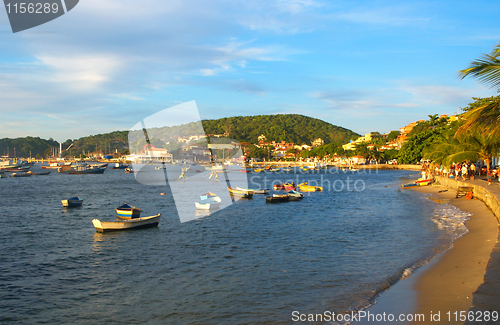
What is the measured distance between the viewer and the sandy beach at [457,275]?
7707 mm

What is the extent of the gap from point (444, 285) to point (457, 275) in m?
0.86

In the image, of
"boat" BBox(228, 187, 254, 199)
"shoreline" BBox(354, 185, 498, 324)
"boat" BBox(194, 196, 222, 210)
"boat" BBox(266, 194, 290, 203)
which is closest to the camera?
"shoreline" BBox(354, 185, 498, 324)

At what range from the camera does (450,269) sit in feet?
33.8

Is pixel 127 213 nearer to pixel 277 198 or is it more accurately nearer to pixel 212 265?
pixel 212 265

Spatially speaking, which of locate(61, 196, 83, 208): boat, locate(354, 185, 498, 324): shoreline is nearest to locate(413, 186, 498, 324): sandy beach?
locate(354, 185, 498, 324): shoreline

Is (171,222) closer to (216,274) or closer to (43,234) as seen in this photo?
(43,234)

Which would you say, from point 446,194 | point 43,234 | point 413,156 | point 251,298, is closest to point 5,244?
point 43,234

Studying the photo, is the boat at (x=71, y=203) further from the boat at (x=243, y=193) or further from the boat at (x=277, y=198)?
the boat at (x=277, y=198)

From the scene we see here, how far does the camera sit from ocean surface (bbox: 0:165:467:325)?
29.2ft

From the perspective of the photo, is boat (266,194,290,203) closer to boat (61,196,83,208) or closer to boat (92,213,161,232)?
boat (92,213,161,232)

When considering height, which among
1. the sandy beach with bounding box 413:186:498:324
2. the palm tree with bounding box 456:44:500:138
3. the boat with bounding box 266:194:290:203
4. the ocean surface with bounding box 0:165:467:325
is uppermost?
the palm tree with bounding box 456:44:500:138

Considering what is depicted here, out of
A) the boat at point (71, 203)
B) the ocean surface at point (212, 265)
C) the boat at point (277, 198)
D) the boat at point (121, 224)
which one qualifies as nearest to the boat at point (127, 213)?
the ocean surface at point (212, 265)

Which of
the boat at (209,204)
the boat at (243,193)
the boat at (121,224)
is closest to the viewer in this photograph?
the boat at (121,224)

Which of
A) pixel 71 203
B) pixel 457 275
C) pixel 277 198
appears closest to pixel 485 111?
pixel 457 275
